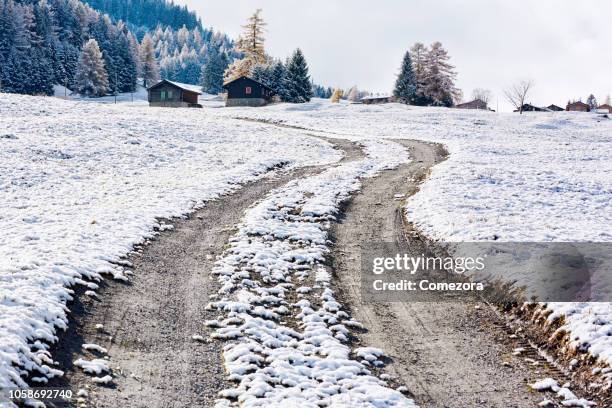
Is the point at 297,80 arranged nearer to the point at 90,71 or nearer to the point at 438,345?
the point at 90,71

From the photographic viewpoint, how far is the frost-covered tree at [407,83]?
306 feet

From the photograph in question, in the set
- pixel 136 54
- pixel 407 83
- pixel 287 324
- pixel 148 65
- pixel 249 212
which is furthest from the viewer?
pixel 136 54

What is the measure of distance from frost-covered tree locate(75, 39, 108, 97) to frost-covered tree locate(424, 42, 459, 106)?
228 ft

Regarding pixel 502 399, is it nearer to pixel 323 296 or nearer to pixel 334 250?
pixel 323 296

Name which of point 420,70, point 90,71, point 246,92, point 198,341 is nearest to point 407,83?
point 420,70

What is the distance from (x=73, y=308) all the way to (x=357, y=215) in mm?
12123

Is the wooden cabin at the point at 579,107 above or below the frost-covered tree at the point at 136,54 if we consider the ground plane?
below

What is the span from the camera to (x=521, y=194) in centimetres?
2272

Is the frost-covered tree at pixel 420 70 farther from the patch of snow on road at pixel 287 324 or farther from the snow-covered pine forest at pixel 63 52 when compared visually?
the patch of snow on road at pixel 287 324

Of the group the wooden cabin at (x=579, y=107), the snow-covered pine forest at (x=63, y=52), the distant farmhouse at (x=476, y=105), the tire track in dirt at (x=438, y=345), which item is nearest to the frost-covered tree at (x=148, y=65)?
the snow-covered pine forest at (x=63, y=52)

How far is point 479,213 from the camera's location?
62.2 ft

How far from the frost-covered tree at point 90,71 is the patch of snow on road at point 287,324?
335 ft

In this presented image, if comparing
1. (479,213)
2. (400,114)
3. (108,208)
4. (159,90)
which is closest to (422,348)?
(479,213)

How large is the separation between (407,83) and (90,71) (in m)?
67.3
